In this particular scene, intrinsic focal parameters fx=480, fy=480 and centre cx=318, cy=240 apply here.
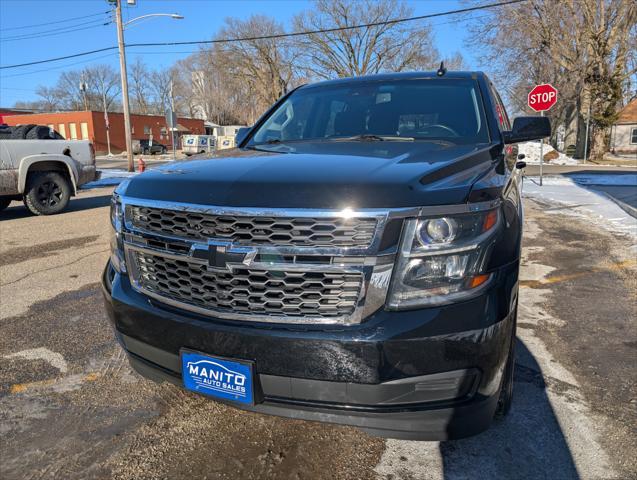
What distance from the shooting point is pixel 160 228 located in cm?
207

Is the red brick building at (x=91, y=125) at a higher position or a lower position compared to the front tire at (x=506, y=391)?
higher

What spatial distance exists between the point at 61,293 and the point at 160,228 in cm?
317

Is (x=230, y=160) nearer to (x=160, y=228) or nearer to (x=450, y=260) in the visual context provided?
(x=160, y=228)

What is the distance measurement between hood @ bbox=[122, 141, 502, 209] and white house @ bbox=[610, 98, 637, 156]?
50332 millimetres

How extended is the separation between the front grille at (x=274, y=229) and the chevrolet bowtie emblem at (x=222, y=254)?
3 centimetres

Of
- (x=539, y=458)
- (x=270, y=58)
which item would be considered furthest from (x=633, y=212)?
(x=270, y=58)

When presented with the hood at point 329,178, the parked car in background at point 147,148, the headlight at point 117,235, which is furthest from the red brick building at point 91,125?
the hood at point 329,178

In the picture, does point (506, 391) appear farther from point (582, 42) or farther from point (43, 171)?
point (582, 42)

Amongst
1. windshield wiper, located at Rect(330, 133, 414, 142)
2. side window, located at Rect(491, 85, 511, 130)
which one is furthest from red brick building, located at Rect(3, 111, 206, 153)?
windshield wiper, located at Rect(330, 133, 414, 142)

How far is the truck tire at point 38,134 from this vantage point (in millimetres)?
9180

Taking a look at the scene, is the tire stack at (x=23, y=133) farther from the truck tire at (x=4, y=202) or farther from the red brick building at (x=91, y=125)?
the red brick building at (x=91, y=125)

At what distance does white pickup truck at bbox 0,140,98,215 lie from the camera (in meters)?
8.36

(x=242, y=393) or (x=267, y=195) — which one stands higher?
(x=267, y=195)

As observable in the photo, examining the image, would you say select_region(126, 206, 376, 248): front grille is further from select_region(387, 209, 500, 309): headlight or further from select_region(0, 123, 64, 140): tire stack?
select_region(0, 123, 64, 140): tire stack
